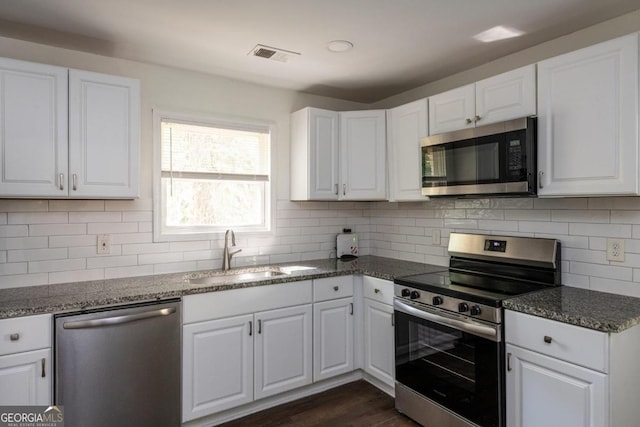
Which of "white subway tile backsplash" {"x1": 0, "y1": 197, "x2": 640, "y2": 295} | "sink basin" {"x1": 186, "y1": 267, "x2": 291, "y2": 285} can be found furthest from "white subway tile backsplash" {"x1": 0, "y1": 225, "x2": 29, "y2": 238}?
"sink basin" {"x1": 186, "y1": 267, "x2": 291, "y2": 285}

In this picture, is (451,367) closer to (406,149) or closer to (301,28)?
(406,149)

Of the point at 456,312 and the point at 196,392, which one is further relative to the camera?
the point at 196,392

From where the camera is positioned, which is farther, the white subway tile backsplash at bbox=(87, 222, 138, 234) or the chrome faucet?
the chrome faucet

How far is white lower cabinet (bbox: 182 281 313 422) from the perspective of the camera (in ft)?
7.54

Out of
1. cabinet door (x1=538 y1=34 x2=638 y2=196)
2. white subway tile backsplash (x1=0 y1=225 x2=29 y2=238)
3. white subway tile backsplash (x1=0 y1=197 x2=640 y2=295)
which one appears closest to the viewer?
cabinet door (x1=538 y1=34 x2=638 y2=196)

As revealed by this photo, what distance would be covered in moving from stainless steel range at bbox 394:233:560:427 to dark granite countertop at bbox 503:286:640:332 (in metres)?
0.11

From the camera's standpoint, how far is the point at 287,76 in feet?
9.85

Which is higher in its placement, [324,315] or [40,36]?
[40,36]

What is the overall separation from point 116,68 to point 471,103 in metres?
2.41

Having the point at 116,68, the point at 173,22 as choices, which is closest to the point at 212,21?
the point at 173,22

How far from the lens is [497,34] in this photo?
89.0 inches

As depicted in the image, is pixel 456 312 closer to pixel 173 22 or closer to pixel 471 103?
pixel 471 103

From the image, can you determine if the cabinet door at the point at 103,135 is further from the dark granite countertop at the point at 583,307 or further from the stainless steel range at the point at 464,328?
the dark granite countertop at the point at 583,307

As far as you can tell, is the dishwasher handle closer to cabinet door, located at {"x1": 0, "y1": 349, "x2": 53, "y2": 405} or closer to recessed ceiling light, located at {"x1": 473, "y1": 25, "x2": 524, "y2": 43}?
cabinet door, located at {"x1": 0, "y1": 349, "x2": 53, "y2": 405}
